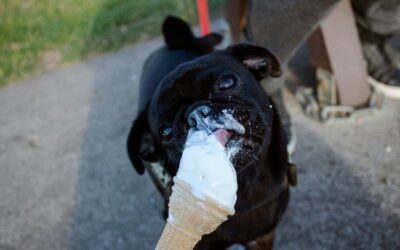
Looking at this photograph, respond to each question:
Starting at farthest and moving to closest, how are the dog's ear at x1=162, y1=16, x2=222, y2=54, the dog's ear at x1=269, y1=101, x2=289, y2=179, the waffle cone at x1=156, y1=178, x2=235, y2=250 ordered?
the dog's ear at x1=162, y1=16, x2=222, y2=54 < the dog's ear at x1=269, y1=101, x2=289, y2=179 < the waffle cone at x1=156, y1=178, x2=235, y2=250

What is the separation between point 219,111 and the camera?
1.67m

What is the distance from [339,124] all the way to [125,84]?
1908 millimetres

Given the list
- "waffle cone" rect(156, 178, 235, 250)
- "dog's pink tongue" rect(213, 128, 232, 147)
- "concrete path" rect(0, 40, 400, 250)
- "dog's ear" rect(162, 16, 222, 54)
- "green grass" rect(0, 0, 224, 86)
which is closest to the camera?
"waffle cone" rect(156, 178, 235, 250)

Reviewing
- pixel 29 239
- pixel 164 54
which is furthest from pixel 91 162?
pixel 164 54

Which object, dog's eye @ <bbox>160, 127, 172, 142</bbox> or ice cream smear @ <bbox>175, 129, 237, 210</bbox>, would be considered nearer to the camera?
ice cream smear @ <bbox>175, 129, 237, 210</bbox>

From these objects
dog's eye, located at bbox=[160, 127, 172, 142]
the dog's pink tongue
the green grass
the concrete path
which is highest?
the dog's pink tongue

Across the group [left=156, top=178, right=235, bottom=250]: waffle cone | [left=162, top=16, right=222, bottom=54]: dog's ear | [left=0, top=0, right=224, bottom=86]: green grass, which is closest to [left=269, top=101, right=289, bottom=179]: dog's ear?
[left=156, top=178, right=235, bottom=250]: waffle cone

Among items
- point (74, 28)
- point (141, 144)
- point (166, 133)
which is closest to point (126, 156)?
point (141, 144)

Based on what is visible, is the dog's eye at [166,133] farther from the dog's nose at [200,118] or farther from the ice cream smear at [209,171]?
the ice cream smear at [209,171]

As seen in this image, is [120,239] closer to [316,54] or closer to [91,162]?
[91,162]

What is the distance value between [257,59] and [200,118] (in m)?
0.70

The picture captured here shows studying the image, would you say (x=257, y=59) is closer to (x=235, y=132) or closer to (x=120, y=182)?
(x=235, y=132)

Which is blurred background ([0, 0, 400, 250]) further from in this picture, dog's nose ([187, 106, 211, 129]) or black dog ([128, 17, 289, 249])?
dog's nose ([187, 106, 211, 129])

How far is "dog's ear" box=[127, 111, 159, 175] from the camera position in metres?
2.22
